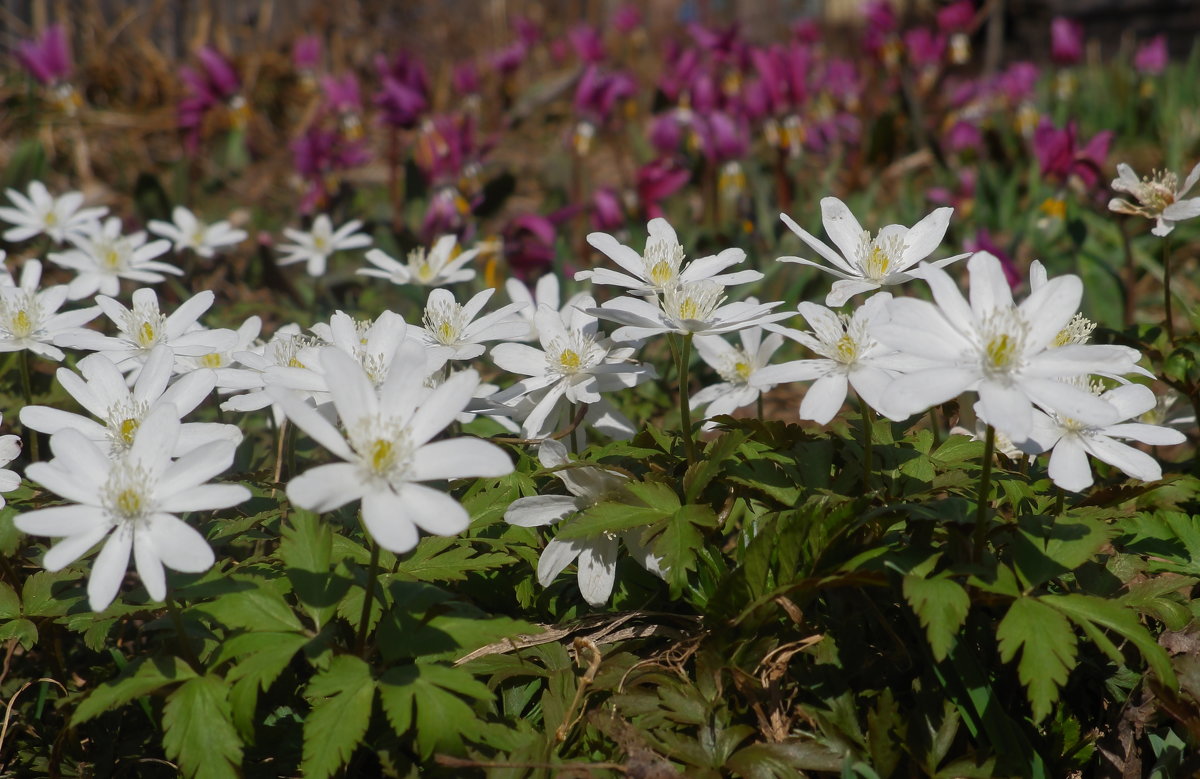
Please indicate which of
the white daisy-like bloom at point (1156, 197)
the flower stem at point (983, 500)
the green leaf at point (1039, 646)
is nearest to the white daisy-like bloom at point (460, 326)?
the flower stem at point (983, 500)

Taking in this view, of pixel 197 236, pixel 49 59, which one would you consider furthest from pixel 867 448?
pixel 49 59

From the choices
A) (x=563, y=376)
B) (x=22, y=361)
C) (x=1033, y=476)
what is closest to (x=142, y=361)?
(x=22, y=361)

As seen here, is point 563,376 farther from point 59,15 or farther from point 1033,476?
point 59,15

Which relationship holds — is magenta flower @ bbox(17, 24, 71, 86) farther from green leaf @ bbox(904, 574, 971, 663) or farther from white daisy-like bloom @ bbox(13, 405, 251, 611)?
green leaf @ bbox(904, 574, 971, 663)

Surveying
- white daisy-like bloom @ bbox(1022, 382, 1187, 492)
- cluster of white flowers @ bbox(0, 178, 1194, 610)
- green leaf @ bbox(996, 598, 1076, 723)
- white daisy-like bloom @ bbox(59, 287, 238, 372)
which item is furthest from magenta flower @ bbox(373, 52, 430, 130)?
green leaf @ bbox(996, 598, 1076, 723)

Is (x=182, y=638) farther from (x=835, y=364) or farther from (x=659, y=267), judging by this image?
(x=835, y=364)

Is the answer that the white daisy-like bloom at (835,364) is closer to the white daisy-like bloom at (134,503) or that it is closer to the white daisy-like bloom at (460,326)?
the white daisy-like bloom at (460,326)
